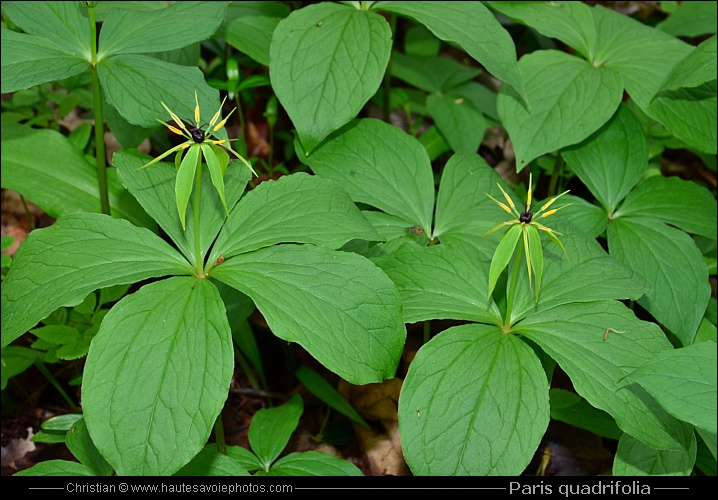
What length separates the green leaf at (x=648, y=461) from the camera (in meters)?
1.77

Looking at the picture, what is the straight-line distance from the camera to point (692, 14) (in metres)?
3.33

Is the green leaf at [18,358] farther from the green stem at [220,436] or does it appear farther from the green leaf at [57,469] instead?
the green stem at [220,436]

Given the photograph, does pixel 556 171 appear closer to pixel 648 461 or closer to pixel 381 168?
pixel 381 168

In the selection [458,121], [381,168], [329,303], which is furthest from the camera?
[458,121]

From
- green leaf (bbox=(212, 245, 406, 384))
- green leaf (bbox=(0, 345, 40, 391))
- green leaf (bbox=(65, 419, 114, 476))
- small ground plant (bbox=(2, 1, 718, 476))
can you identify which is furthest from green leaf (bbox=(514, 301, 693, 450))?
green leaf (bbox=(0, 345, 40, 391))

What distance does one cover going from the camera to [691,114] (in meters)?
2.47

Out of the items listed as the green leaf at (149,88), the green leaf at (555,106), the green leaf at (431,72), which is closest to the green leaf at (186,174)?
the green leaf at (149,88)

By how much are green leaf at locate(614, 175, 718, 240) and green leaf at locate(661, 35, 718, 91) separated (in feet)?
1.10

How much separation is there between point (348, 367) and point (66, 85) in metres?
1.78

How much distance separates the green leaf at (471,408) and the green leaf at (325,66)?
2.75ft

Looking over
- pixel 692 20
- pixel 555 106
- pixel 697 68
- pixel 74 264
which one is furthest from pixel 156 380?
pixel 692 20

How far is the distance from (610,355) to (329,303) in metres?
0.69

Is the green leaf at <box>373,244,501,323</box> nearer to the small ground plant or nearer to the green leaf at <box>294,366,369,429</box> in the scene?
the small ground plant
